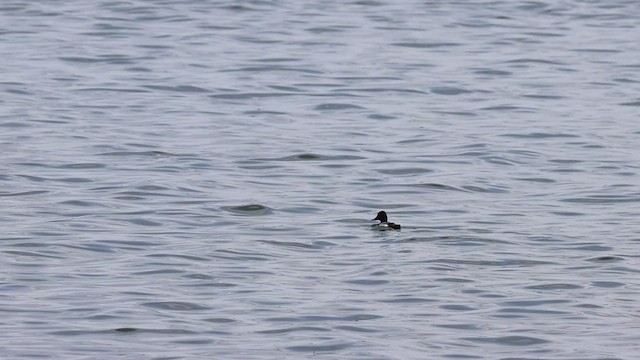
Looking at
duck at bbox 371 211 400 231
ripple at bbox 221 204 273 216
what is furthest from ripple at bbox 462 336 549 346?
ripple at bbox 221 204 273 216

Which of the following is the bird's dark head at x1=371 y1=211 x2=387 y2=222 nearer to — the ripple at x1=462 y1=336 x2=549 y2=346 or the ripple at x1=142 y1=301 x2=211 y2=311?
the ripple at x1=142 y1=301 x2=211 y2=311

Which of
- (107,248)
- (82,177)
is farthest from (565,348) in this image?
(82,177)

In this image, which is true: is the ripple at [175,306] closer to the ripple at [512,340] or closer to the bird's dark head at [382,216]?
the ripple at [512,340]

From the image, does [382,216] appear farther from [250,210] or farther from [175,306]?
[175,306]

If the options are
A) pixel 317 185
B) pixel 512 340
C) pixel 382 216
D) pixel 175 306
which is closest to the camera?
pixel 512 340

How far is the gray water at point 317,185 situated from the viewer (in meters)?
11.8

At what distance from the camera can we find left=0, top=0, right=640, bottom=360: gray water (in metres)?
11.8

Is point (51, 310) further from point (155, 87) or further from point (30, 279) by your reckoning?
Result: point (155, 87)

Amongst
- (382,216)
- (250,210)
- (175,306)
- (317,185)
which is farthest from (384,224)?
(175,306)

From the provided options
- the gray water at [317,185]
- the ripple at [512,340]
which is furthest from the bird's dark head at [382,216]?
the ripple at [512,340]

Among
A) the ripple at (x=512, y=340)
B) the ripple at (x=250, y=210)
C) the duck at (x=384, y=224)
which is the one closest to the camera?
the ripple at (x=512, y=340)

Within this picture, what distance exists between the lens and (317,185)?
664 inches

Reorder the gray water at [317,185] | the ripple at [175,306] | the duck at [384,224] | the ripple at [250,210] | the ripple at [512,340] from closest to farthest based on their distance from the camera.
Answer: the ripple at [512,340], the gray water at [317,185], the ripple at [175,306], the duck at [384,224], the ripple at [250,210]

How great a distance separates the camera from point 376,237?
14359 millimetres
